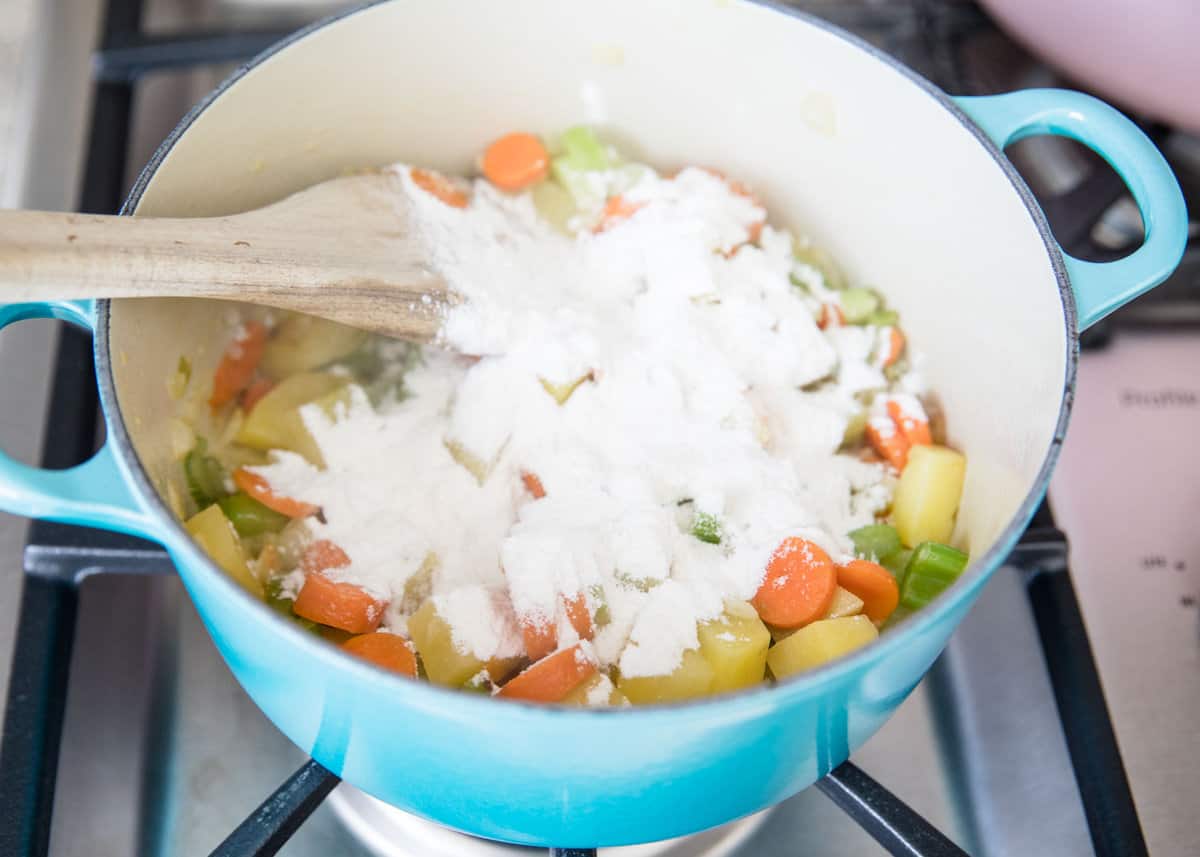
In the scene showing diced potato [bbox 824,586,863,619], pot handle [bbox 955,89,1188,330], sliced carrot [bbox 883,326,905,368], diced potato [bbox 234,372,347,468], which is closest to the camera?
pot handle [bbox 955,89,1188,330]

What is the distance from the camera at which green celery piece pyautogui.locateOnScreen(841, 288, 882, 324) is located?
1201 mm

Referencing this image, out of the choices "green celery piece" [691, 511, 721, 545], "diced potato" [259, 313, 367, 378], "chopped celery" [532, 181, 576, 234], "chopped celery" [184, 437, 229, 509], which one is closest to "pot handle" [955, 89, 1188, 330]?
"green celery piece" [691, 511, 721, 545]

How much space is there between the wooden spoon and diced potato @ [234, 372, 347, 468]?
0.13 m

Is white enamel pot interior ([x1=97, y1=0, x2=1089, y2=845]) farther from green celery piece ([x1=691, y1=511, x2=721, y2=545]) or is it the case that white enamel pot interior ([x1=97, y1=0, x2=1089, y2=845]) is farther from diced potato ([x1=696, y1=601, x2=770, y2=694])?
green celery piece ([x1=691, y1=511, x2=721, y2=545])

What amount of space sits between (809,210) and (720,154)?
12 centimetres

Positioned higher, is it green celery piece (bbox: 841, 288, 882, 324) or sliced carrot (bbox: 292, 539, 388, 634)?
green celery piece (bbox: 841, 288, 882, 324)

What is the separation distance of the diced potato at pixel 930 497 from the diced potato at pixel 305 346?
0.62 m

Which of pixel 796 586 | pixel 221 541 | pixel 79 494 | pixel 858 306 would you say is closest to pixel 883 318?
pixel 858 306

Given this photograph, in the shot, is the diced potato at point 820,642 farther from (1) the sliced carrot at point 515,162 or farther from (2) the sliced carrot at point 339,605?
(1) the sliced carrot at point 515,162

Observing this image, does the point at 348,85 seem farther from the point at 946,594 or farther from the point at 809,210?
the point at 946,594

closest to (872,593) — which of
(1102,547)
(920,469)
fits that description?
(920,469)

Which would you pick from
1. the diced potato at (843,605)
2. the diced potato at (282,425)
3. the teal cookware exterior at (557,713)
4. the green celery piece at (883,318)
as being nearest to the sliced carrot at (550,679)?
the teal cookware exterior at (557,713)

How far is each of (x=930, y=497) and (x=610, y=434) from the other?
323mm

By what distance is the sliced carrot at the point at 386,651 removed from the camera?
90 cm
